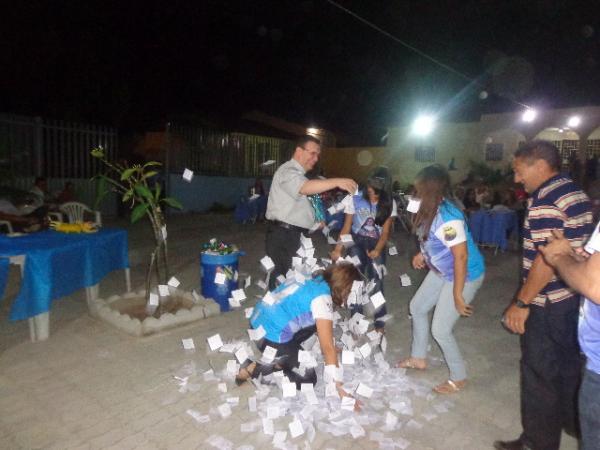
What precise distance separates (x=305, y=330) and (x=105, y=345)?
83.9 inches

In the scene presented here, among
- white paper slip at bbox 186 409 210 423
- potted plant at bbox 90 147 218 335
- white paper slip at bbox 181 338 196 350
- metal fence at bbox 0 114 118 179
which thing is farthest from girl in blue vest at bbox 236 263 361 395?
metal fence at bbox 0 114 118 179

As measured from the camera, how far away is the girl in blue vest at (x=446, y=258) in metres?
3.12

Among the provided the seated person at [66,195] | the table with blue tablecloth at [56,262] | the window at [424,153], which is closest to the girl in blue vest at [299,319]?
the table with blue tablecloth at [56,262]

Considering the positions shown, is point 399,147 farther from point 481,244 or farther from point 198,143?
point 481,244

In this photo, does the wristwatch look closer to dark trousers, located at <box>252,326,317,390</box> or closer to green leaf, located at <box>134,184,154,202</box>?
dark trousers, located at <box>252,326,317,390</box>

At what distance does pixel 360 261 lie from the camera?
4570 millimetres

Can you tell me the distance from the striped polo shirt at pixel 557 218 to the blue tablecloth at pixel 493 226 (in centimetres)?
788

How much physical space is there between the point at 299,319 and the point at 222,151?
14.4 metres

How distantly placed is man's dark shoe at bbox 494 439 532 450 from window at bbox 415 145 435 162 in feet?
74.2

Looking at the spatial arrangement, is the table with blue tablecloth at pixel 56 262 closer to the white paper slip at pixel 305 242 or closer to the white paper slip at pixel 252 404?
the white paper slip at pixel 252 404

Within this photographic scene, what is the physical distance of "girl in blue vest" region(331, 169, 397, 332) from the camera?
451 cm

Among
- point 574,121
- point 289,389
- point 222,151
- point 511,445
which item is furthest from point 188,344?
point 574,121

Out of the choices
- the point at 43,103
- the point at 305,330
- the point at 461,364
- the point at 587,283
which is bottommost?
the point at 461,364

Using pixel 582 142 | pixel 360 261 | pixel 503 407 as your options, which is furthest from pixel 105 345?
pixel 582 142
